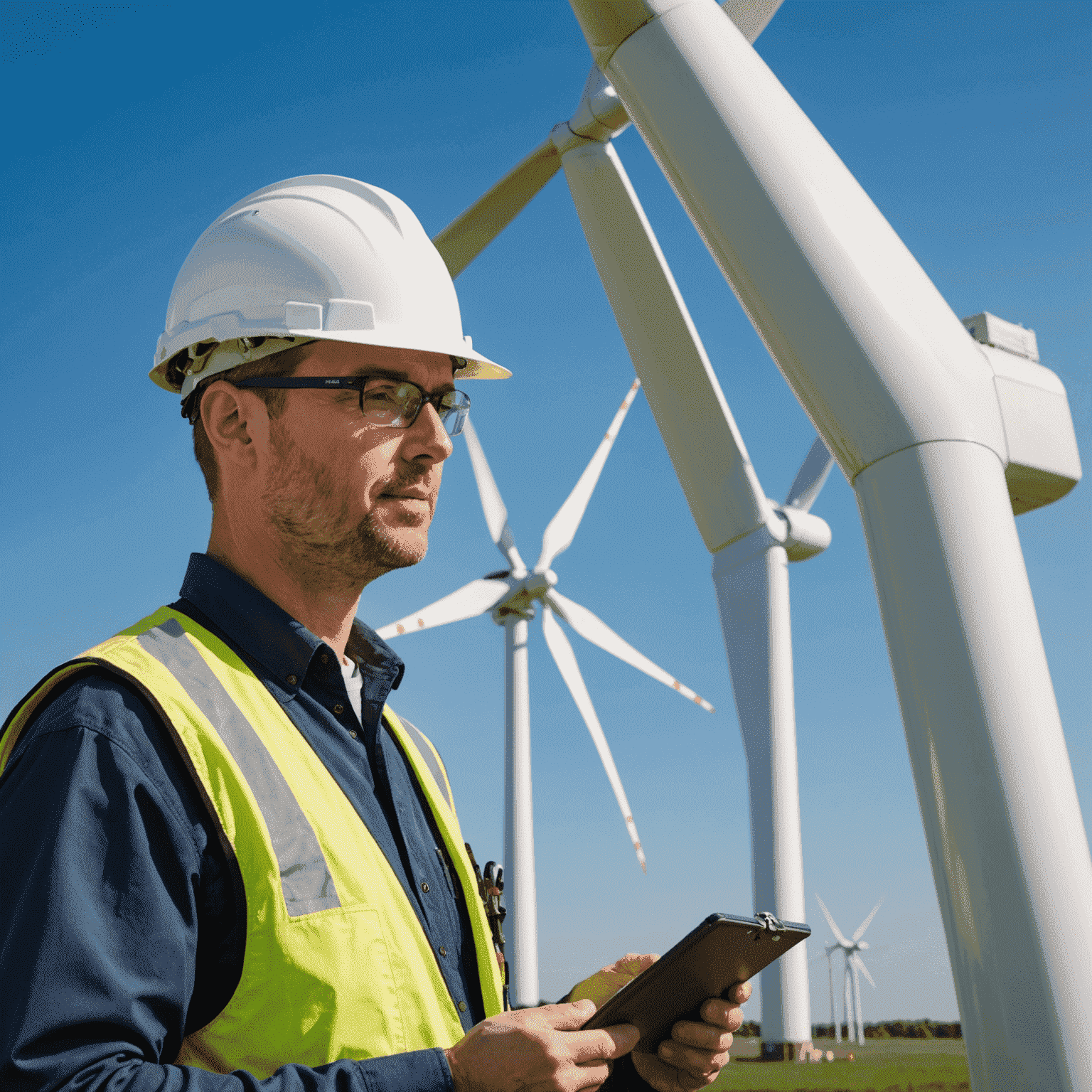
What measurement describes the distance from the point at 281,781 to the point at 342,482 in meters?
0.98

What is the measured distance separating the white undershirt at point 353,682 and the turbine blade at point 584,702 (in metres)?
20.2

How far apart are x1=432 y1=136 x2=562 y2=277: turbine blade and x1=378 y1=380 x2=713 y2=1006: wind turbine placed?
5075 mm

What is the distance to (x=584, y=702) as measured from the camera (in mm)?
23641

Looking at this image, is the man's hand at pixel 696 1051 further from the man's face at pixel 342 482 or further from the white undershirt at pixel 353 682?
the man's face at pixel 342 482

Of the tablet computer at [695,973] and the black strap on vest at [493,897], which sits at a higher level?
the black strap on vest at [493,897]

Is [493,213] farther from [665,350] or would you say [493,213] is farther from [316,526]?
[316,526]

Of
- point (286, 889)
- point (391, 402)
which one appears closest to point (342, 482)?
point (391, 402)

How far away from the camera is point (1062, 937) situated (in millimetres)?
4129

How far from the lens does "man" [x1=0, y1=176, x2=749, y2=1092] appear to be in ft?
6.66

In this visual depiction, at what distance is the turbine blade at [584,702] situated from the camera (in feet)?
77.4

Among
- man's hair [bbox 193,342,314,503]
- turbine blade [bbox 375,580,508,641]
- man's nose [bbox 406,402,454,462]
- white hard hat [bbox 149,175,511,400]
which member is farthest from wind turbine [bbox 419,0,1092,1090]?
turbine blade [bbox 375,580,508,641]

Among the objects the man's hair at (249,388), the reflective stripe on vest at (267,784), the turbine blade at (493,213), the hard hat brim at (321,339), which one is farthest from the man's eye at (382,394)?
the turbine blade at (493,213)

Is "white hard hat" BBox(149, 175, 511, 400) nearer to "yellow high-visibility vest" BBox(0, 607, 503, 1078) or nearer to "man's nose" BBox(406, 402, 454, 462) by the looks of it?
"man's nose" BBox(406, 402, 454, 462)

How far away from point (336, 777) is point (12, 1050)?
1.04 meters
